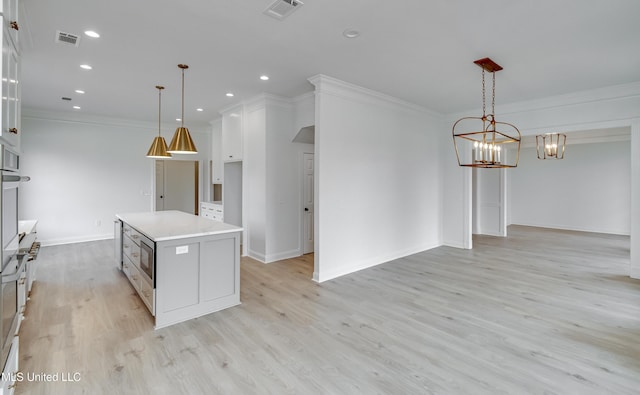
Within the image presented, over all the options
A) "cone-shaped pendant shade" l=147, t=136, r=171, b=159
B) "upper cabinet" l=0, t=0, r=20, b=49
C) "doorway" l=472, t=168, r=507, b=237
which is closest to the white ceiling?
"upper cabinet" l=0, t=0, r=20, b=49

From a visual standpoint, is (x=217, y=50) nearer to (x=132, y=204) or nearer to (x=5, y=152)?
(x=5, y=152)

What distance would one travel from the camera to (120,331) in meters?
2.88

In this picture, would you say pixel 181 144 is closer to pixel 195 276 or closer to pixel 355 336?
pixel 195 276

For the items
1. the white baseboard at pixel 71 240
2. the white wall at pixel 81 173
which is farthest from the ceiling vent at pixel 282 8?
the white baseboard at pixel 71 240

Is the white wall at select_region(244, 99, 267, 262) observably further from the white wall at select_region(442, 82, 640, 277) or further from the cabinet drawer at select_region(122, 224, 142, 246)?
the white wall at select_region(442, 82, 640, 277)

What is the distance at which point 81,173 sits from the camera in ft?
21.9

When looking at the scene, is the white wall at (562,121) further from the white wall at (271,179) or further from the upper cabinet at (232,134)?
the upper cabinet at (232,134)

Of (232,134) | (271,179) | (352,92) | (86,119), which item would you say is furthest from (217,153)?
(352,92)

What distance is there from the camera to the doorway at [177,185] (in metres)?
8.02

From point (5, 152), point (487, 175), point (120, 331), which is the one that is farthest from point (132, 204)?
point (487, 175)

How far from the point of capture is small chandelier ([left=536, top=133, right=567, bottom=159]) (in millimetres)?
7234

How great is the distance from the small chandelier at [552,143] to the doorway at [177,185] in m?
8.47

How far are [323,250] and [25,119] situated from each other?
656cm

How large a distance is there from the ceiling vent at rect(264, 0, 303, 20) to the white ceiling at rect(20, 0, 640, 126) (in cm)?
6
